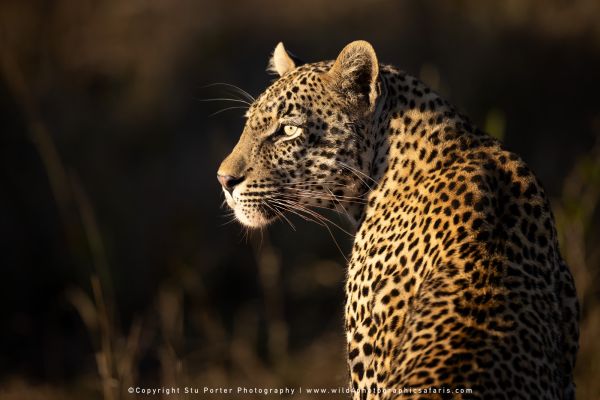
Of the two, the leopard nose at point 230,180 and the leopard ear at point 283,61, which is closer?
the leopard nose at point 230,180

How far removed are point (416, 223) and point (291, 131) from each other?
3.42ft

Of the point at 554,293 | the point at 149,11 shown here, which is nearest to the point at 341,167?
the point at 554,293

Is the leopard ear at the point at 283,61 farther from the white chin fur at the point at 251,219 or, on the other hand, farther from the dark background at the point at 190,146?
the dark background at the point at 190,146

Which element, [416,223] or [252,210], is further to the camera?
[252,210]

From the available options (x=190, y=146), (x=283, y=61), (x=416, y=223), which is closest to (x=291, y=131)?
(x=283, y=61)

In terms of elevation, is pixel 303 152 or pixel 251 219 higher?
pixel 303 152

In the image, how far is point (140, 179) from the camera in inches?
563

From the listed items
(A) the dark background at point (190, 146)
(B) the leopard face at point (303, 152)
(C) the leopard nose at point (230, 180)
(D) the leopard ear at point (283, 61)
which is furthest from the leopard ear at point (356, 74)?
(A) the dark background at point (190, 146)

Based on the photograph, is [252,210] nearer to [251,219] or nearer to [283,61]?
[251,219]

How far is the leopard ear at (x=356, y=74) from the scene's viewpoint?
6148mm

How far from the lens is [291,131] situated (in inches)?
246

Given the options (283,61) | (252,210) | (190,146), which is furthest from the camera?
(190,146)

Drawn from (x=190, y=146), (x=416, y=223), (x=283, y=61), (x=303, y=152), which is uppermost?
(x=283, y=61)

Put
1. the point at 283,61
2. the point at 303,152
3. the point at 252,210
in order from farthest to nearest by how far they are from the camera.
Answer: the point at 283,61, the point at 252,210, the point at 303,152
